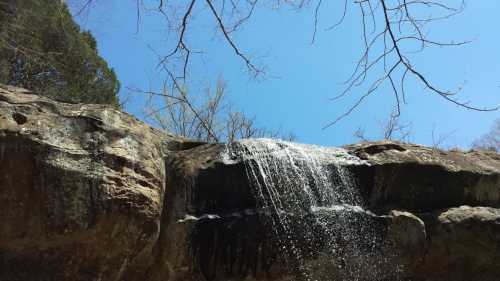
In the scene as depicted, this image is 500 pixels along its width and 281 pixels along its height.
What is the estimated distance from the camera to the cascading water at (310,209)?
16.0 feet

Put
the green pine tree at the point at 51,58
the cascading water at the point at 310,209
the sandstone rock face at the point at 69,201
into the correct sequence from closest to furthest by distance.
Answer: the sandstone rock face at the point at 69,201, the cascading water at the point at 310,209, the green pine tree at the point at 51,58

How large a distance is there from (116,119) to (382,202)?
2.78 m

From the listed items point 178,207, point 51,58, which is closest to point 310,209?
point 178,207

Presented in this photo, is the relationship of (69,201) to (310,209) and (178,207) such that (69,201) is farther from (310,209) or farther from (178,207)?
(310,209)

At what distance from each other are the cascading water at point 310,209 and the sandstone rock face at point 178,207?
0.04m

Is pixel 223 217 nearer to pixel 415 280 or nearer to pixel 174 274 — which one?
pixel 174 274

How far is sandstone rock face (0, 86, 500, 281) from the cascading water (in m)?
0.04

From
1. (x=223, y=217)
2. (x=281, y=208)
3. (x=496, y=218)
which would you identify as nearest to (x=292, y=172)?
(x=281, y=208)

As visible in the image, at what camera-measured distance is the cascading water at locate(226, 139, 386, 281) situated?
191 inches

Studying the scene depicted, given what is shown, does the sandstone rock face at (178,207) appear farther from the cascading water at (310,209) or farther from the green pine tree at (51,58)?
the green pine tree at (51,58)

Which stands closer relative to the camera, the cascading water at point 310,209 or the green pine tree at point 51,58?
the cascading water at point 310,209

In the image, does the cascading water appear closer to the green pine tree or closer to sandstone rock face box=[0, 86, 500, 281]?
sandstone rock face box=[0, 86, 500, 281]

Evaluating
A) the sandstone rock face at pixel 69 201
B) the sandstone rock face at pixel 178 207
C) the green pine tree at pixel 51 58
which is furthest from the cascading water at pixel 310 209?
the green pine tree at pixel 51 58

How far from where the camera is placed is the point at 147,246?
14.0 feet
